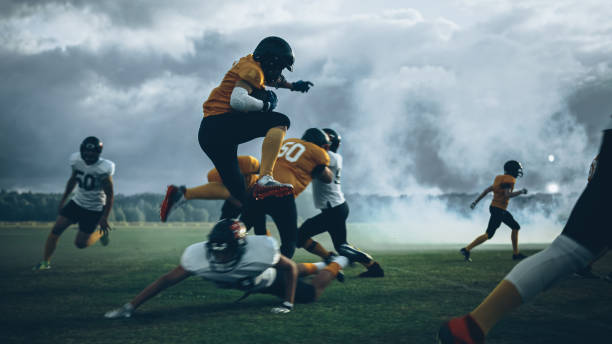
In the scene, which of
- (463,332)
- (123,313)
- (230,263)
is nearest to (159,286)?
(123,313)

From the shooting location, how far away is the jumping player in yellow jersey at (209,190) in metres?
4.40

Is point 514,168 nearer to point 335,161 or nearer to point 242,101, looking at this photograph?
point 335,161

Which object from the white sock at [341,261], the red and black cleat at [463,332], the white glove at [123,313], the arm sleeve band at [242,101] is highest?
the arm sleeve band at [242,101]

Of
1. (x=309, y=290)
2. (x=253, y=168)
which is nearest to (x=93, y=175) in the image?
(x=253, y=168)

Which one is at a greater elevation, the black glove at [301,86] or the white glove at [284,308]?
the black glove at [301,86]

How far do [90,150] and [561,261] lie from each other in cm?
665

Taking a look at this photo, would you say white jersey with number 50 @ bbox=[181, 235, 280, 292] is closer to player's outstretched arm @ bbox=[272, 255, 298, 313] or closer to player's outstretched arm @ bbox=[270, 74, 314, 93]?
player's outstretched arm @ bbox=[272, 255, 298, 313]

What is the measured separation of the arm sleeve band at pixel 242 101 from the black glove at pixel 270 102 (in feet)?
0.40

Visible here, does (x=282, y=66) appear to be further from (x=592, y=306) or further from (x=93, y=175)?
(x=93, y=175)

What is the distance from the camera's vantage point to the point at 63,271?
21.9 feet

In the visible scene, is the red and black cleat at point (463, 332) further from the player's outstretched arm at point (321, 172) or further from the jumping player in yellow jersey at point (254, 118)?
the player's outstretched arm at point (321, 172)

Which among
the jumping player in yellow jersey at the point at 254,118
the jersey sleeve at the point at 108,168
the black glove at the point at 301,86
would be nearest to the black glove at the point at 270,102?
the jumping player in yellow jersey at the point at 254,118

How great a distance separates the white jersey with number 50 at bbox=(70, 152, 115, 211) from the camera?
707 centimetres

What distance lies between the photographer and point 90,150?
6.89 meters
